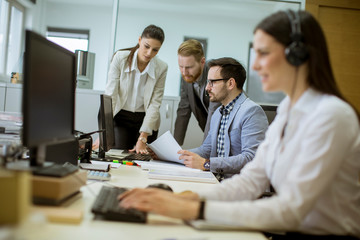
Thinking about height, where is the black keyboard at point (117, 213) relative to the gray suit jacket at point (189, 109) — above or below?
below

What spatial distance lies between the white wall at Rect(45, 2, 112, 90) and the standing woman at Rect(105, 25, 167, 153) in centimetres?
307

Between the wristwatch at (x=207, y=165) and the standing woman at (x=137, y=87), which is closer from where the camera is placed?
the wristwatch at (x=207, y=165)

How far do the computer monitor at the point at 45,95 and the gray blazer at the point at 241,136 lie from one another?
993 mm

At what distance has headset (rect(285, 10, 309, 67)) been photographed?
3.11 feet

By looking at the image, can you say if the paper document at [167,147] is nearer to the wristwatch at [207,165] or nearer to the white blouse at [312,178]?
the wristwatch at [207,165]

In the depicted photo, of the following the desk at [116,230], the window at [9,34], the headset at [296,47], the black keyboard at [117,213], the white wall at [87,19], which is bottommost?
the desk at [116,230]

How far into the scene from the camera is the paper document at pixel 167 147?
205 cm

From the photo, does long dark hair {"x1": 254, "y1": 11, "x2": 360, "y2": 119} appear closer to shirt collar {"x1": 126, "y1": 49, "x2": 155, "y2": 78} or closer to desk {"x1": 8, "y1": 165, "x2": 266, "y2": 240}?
desk {"x1": 8, "y1": 165, "x2": 266, "y2": 240}

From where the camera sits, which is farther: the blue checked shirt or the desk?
the blue checked shirt

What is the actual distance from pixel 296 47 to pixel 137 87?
202cm

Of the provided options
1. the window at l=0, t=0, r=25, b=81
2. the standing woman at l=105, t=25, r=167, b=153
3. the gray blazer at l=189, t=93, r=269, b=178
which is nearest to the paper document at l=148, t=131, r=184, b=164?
the gray blazer at l=189, t=93, r=269, b=178

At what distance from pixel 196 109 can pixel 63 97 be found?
6.69 feet

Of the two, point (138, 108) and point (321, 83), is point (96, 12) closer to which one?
point (138, 108)

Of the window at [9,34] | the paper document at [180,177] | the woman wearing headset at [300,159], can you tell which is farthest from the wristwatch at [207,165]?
the window at [9,34]
